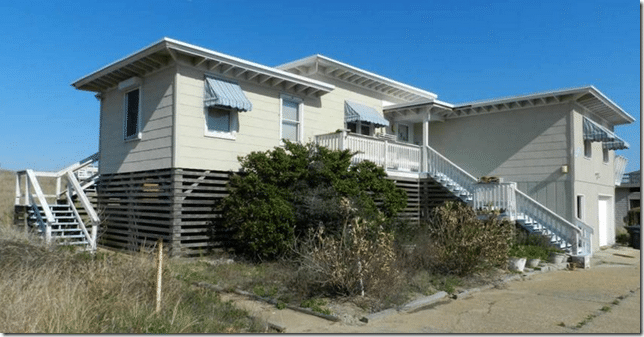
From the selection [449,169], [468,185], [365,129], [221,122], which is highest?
[365,129]

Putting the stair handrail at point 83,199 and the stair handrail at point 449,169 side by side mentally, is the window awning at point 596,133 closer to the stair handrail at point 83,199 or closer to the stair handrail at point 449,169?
the stair handrail at point 449,169

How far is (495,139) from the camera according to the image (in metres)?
19.8

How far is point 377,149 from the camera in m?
17.0

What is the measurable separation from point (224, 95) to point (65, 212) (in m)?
5.65

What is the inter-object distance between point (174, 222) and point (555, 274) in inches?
375

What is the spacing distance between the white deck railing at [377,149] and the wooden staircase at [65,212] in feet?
22.1

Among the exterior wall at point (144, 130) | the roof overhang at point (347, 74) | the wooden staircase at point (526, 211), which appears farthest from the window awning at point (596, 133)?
the exterior wall at point (144, 130)

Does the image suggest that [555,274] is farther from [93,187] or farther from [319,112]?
[93,187]

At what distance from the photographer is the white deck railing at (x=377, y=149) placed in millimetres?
15508

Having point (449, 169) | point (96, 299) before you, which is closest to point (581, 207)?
point (449, 169)

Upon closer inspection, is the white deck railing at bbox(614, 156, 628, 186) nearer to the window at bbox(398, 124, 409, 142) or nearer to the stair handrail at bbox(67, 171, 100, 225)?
the window at bbox(398, 124, 409, 142)

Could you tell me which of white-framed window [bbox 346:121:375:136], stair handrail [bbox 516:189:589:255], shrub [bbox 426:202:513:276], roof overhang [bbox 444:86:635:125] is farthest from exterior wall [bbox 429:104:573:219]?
shrub [bbox 426:202:513:276]

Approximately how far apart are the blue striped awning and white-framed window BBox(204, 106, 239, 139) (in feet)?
1.46

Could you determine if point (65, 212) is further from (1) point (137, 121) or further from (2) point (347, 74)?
(2) point (347, 74)
